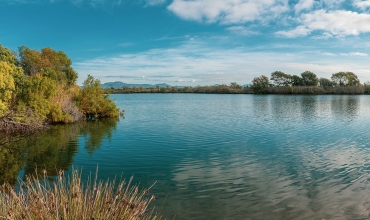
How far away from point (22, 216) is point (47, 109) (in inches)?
913

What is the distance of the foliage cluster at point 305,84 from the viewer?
9759 cm

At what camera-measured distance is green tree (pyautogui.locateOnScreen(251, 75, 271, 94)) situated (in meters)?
108

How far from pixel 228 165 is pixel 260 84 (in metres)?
100

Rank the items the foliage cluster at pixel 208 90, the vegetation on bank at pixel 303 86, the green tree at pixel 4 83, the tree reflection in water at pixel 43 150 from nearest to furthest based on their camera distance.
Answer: the tree reflection in water at pixel 43 150
the green tree at pixel 4 83
the vegetation on bank at pixel 303 86
the foliage cluster at pixel 208 90

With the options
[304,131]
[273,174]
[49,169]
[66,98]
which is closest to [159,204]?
[273,174]

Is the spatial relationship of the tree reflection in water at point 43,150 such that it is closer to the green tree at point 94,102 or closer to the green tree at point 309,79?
the green tree at point 94,102

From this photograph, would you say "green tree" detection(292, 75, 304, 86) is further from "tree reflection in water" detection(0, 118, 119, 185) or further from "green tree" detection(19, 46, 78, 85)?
"tree reflection in water" detection(0, 118, 119, 185)

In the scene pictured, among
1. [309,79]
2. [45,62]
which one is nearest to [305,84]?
[309,79]

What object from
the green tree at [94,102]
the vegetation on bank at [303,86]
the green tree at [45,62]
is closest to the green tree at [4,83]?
the green tree at [94,102]

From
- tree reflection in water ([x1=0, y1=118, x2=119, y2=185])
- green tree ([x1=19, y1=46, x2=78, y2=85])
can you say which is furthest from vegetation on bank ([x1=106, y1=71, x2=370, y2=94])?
tree reflection in water ([x1=0, y1=118, x2=119, y2=185])

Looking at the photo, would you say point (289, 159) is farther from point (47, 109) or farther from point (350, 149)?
point (47, 109)

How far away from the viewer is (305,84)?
109 m

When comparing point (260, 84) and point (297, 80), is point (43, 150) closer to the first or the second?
point (260, 84)

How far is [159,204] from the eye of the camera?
8.62 meters
